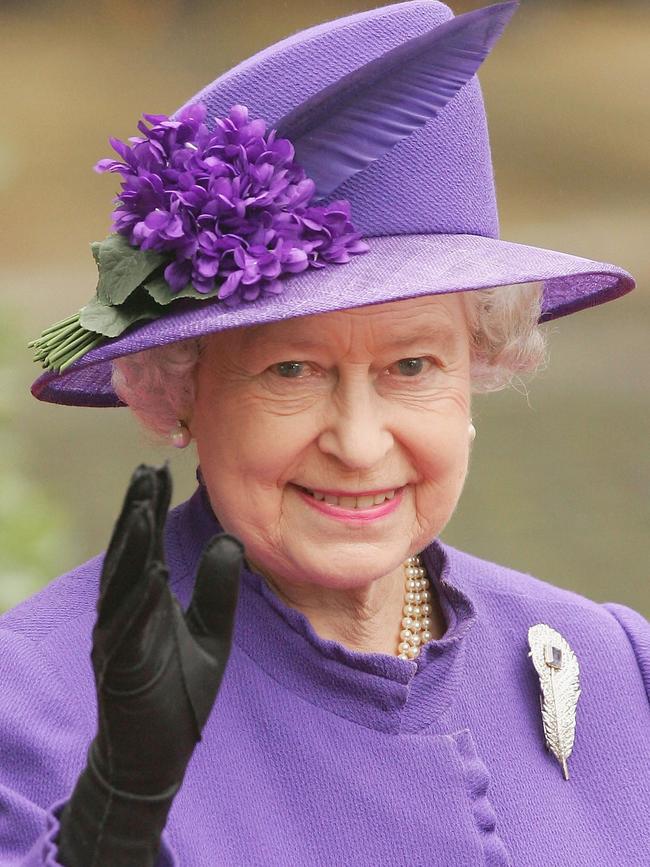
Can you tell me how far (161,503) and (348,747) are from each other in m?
0.76

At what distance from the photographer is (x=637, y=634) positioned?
254 cm

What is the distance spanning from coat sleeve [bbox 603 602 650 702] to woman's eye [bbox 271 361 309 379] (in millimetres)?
837

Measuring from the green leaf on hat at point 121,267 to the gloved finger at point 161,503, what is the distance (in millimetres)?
578

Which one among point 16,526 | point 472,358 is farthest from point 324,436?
point 16,526

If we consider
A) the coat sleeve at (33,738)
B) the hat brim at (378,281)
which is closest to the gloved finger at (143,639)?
the coat sleeve at (33,738)

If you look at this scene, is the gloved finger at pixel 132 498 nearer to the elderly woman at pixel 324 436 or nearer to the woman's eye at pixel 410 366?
the elderly woman at pixel 324 436

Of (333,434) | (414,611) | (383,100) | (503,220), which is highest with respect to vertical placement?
(383,100)

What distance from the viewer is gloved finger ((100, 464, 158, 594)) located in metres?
1.46

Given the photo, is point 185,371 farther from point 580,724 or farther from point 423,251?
point 580,724

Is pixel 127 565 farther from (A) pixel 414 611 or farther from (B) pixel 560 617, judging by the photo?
(B) pixel 560 617

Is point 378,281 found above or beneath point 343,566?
above

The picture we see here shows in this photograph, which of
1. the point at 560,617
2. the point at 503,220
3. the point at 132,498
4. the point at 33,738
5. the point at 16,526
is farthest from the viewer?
the point at 503,220

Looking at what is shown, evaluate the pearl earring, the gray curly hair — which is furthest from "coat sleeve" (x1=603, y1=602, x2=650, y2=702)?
the pearl earring

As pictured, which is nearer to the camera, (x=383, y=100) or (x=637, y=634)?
(x=383, y=100)
